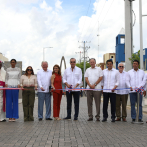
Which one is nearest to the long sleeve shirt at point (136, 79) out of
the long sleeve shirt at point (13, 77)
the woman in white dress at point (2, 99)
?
the long sleeve shirt at point (13, 77)

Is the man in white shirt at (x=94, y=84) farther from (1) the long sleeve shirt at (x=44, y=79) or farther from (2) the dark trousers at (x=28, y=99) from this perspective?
(2) the dark trousers at (x=28, y=99)

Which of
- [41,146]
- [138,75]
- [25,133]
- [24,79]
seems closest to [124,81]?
[138,75]

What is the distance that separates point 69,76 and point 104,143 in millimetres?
4660

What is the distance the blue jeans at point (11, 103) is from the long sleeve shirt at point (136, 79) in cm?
396

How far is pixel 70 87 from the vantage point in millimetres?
10445

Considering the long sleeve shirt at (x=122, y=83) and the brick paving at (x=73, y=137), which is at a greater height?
the long sleeve shirt at (x=122, y=83)

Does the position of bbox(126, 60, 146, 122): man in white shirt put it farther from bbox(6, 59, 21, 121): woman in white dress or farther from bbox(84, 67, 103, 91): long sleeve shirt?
bbox(6, 59, 21, 121): woman in white dress

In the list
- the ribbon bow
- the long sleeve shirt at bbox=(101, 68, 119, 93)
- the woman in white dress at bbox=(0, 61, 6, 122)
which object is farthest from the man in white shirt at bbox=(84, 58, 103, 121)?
the woman in white dress at bbox=(0, 61, 6, 122)

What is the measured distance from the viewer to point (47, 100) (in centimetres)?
1066

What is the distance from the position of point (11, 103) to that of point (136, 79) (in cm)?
444

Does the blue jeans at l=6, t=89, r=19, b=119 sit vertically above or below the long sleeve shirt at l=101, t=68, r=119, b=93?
below

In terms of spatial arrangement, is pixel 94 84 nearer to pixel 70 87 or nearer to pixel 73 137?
pixel 70 87

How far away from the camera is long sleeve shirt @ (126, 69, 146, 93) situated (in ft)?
32.4

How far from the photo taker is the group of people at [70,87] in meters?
10.1
